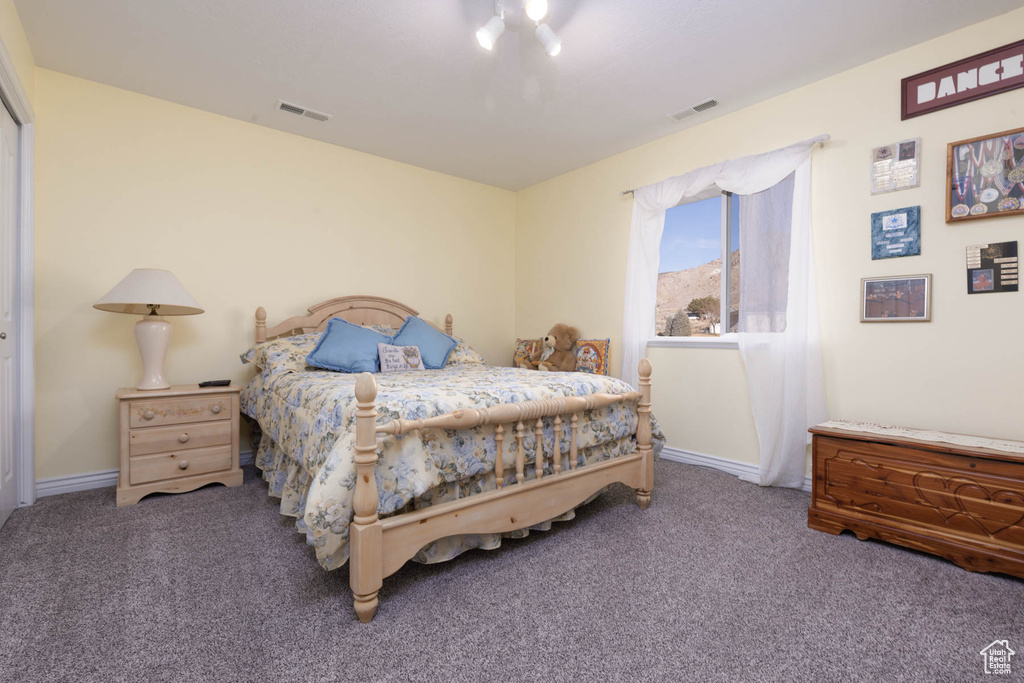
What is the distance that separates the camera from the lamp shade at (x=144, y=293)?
254cm

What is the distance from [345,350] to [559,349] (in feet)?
6.06

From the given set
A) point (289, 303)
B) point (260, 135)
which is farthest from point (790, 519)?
point (260, 135)

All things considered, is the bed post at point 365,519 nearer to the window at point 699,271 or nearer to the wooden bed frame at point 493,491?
the wooden bed frame at point 493,491

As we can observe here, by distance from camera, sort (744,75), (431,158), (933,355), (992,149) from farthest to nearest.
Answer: (431,158), (744,75), (933,355), (992,149)

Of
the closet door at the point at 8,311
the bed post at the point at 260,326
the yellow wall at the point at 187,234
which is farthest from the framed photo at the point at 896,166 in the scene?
the closet door at the point at 8,311

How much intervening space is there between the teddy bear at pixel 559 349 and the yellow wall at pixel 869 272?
1.60ft

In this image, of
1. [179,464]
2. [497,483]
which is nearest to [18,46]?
[179,464]

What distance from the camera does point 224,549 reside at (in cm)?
204

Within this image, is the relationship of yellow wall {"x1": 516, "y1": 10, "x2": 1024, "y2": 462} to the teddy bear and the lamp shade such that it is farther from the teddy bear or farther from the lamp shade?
the lamp shade

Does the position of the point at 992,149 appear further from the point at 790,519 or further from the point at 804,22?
the point at 790,519

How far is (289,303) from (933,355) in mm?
4008

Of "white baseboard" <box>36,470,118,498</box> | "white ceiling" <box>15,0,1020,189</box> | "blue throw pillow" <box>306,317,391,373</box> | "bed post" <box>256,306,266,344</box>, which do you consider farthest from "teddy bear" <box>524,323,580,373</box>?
"white baseboard" <box>36,470,118,498</box>

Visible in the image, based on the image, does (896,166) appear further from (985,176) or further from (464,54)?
(464,54)

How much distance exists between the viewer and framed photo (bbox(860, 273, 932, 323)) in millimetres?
2406
